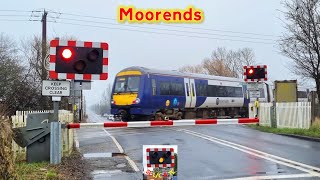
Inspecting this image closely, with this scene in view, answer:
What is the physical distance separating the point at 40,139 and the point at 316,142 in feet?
35.6

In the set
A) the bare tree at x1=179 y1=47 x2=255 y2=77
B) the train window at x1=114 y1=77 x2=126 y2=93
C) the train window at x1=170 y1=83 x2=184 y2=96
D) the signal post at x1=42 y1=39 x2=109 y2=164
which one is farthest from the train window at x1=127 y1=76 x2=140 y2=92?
the bare tree at x1=179 y1=47 x2=255 y2=77

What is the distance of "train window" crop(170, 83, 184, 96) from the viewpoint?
30.5 m

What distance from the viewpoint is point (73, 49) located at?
31.8 feet

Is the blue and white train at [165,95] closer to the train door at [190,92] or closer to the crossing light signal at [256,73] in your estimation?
the train door at [190,92]

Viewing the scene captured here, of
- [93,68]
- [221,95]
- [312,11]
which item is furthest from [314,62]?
[93,68]

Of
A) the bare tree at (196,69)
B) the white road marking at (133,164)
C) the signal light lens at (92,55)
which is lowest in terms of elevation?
the white road marking at (133,164)

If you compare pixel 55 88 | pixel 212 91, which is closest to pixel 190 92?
pixel 212 91

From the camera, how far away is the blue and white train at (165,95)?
92.8 feet

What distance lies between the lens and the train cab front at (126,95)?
28.3m

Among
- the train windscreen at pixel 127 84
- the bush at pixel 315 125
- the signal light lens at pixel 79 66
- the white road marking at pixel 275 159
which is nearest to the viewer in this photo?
the signal light lens at pixel 79 66

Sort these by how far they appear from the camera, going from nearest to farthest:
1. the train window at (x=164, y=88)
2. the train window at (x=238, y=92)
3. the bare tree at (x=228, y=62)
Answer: the train window at (x=164, y=88), the train window at (x=238, y=92), the bare tree at (x=228, y=62)

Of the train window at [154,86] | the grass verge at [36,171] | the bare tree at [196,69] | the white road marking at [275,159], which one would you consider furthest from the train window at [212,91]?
the bare tree at [196,69]

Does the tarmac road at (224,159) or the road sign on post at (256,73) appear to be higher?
the road sign on post at (256,73)

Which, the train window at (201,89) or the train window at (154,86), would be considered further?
the train window at (201,89)
